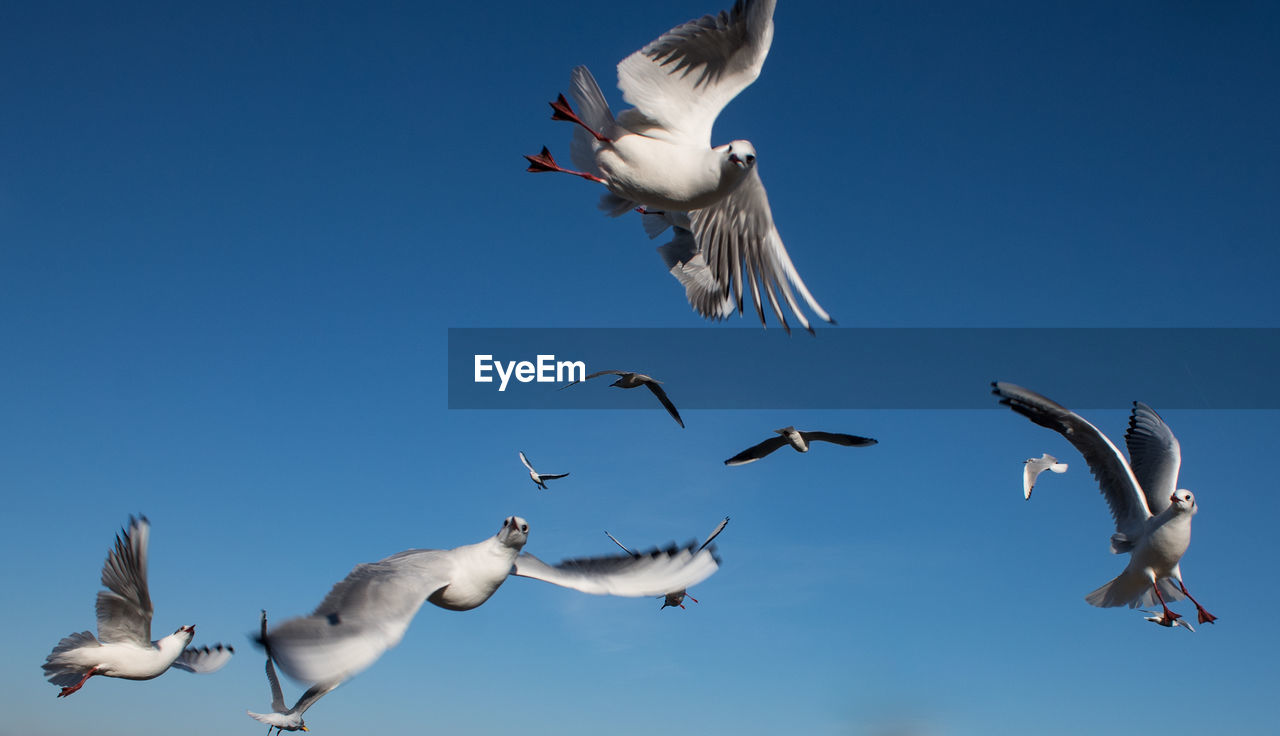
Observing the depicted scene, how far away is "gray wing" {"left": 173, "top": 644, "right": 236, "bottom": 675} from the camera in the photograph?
1003 cm

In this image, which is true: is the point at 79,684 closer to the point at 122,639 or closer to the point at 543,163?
the point at 122,639

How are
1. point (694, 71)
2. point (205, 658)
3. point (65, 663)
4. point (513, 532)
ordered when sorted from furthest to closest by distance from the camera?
point (205, 658), point (65, 663), point (694, 71), point (513, 532)

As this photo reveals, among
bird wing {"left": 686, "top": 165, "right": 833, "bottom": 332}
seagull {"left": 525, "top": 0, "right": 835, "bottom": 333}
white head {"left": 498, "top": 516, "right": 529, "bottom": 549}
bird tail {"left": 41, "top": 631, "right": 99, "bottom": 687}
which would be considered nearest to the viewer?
white head {"left": 498, "top": 516, "right": 529, "bottom": 549}

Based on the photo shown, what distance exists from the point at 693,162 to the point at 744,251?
36.8 inches

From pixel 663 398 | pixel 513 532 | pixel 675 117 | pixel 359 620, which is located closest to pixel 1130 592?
pixel 663 398

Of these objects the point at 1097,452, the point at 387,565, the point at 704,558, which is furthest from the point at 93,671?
the point at 1097,452

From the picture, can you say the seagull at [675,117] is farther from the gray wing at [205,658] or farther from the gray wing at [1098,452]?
the gray wing at [205,658]

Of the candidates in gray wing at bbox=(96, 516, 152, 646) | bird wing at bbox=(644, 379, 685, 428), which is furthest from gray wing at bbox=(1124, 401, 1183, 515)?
gray wing at bbox=(96, 516, 152, 646)

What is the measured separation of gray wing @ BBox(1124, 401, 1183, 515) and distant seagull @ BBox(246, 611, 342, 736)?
663 cm

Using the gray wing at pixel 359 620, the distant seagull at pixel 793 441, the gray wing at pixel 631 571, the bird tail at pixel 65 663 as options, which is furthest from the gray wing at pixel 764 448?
the bird tail at pixel 65 663

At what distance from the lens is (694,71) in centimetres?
486

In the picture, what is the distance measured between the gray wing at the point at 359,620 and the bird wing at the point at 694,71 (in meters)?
2.35

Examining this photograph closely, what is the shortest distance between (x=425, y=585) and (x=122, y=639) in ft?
20.7

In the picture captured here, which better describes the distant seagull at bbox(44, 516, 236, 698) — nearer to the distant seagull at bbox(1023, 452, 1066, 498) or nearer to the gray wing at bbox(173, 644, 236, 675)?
the gray wing at bbox(173, 644, 236, 675)
